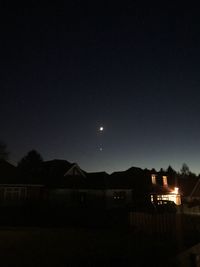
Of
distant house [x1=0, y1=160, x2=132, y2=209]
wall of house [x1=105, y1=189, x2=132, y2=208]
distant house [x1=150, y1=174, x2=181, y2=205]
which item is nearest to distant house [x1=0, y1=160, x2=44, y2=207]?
distant house [x1=0, y1=160, x2=132, y2=209]

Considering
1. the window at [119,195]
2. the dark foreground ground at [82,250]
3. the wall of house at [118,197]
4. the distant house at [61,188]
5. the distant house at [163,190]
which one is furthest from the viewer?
the distant house at [163,190]

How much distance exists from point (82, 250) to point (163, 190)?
34.5 m

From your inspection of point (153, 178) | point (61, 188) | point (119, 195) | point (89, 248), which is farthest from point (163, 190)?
point (89, 248)

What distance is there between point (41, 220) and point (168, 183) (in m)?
28.8

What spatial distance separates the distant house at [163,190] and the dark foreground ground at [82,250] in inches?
1089

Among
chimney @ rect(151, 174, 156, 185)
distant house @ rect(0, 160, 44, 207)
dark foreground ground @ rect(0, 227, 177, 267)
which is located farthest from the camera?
chimney @ rect(151, 174, 156, 185)

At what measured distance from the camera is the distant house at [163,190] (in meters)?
43.4

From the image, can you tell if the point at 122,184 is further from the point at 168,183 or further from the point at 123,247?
the point at 123,247

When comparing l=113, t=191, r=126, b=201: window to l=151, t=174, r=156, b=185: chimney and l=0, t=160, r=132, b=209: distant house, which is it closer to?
l=0, t=160, r=132, b=209: distant house

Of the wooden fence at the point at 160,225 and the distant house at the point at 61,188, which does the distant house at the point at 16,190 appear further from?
the wooden fence at the point at 160,225

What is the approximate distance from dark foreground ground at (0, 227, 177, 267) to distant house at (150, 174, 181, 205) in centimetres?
2765

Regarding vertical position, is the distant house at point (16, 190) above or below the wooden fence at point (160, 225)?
above

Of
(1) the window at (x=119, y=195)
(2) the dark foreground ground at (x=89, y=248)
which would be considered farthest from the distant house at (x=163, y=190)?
(2) the dark foreground ground at (x=89, y=248)

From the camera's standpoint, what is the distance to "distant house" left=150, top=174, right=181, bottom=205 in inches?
1707
